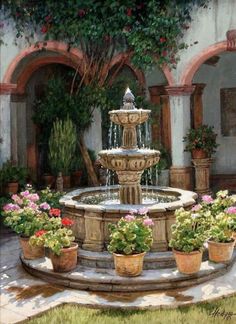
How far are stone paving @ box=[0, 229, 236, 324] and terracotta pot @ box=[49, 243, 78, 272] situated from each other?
0.25 metres

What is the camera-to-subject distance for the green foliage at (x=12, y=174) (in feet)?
36.0

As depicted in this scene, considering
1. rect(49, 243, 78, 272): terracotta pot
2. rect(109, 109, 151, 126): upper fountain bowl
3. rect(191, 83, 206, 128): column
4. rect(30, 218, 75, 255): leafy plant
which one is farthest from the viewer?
rect(191, 83, 206, 128): column

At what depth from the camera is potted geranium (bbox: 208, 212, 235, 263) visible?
6523 millimetres

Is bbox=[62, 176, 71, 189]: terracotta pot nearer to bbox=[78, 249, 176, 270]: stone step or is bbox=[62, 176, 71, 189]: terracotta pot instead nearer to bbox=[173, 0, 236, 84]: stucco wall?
bbox=[173, 0, 236, 84]: stucco wall

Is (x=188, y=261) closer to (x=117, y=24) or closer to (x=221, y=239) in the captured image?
(x=221, y=239)

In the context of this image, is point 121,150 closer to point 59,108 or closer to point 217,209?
point 217,209

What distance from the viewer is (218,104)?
531 inches

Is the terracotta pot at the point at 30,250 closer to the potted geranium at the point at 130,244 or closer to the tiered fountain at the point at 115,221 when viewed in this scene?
the tiered fountain at the point at 115,221

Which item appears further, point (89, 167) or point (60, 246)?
point (89, 167)

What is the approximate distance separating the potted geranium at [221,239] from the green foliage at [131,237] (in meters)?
0.95

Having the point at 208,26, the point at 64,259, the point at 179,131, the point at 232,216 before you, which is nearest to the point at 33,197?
the point at 64,259

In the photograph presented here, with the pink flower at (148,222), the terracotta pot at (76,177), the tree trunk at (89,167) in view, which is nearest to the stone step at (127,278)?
the pink flower at (148,222)
